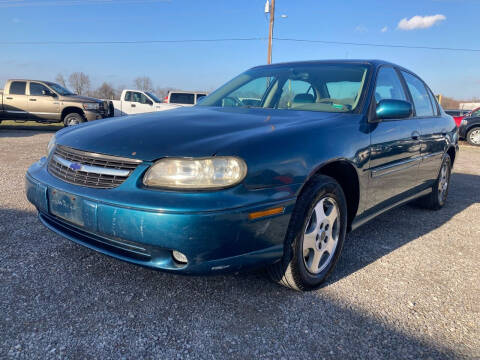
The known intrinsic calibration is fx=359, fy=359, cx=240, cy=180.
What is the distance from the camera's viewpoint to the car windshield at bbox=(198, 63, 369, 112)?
2818mm

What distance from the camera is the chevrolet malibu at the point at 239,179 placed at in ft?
5.74

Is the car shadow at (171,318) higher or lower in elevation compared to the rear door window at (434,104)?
lower

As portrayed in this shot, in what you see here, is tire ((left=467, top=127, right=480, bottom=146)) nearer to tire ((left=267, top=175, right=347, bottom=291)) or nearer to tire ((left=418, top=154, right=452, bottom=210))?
tire ((left=418, top=154, right=452, bottom=210))

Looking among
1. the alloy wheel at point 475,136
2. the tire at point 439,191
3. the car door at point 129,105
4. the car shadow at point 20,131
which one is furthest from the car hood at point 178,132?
the car door at point 129,105

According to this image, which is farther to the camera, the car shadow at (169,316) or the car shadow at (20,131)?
the car shadow at (20,131)

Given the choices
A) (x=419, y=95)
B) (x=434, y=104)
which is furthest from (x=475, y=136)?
(x=419, y=95)

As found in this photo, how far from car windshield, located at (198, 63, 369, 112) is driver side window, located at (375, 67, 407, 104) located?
0.54ft

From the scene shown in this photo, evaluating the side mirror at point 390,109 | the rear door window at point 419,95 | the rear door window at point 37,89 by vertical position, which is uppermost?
the rear door window at point 37,89

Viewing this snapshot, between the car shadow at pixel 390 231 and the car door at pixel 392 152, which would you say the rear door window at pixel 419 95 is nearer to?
the car door at pixel 392 152

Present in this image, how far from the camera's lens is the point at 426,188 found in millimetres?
3930

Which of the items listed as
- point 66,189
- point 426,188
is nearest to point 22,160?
point 66,189

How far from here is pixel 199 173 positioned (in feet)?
5.80

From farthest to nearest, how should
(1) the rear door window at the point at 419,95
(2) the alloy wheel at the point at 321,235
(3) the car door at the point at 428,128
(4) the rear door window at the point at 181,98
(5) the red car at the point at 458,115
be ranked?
(4) the rear door window at the point at 181,98
(5) the red car at the point at 458,115
(1) the rear door window at the point at 419,95
(3) the car door at the point at 428,128
(2) the alloy wheel at the point at 321,235

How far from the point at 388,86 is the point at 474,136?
1231 cm
